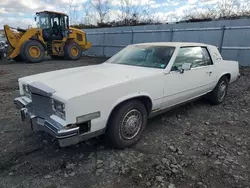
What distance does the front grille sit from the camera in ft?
8.48

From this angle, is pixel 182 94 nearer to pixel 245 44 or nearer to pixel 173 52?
pixel 173 52

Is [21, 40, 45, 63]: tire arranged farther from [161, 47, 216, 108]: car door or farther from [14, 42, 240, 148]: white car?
[161, 47, 216, 108]: car door

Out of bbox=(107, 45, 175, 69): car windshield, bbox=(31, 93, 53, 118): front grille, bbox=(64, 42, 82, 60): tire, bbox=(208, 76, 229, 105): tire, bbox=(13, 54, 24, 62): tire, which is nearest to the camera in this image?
bbox=(31, 93, 53, 118): front grille

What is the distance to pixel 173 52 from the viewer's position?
3.67 meters

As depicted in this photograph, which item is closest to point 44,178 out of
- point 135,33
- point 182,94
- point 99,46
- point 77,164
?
point 77,164

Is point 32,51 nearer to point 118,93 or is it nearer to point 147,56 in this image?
point 147,56

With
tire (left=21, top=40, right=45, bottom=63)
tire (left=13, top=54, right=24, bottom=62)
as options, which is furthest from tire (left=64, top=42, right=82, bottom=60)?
tire (left=13, top=54, right=24, bottom=62)

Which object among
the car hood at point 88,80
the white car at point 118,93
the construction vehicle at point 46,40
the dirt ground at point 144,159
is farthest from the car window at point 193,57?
the construction vehicle at point 46,40

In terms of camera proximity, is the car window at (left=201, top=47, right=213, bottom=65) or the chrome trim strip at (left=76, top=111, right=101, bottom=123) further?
the car window at (left=201, top=47, right=213, bottom=65)

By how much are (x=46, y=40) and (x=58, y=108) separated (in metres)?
12.3

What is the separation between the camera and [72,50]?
1412cm

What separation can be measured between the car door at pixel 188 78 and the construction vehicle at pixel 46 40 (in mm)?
10523

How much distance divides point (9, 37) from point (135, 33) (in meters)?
7.56

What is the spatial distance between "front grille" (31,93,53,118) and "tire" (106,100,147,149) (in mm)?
795
